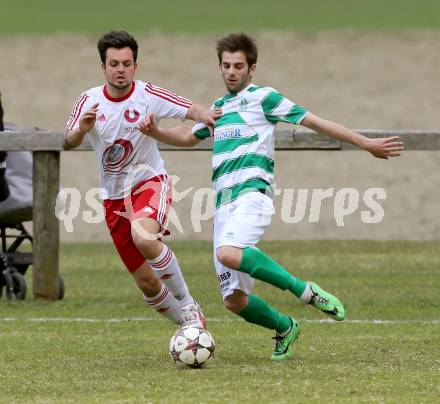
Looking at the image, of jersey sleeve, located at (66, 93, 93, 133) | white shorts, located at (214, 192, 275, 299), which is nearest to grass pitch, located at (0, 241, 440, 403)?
white shorts, located at (214, 192, 275, 299)

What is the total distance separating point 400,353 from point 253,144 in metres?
1.52

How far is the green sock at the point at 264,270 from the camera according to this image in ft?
23.7

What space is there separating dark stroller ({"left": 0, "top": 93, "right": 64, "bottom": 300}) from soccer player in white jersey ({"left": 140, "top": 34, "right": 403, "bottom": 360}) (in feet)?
11.8

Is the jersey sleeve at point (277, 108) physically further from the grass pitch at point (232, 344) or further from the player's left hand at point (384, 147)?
the grass pitch at point (232, 344)

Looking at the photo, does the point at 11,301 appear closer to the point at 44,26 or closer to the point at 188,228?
the point at 188,228

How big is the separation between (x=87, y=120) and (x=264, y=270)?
1408 mm

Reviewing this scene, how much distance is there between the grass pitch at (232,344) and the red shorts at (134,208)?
61cm

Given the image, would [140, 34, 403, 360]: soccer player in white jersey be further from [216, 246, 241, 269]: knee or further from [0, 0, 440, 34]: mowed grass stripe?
[0, 0, 440, 34]: mowed grass stripe

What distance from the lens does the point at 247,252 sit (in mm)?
7242

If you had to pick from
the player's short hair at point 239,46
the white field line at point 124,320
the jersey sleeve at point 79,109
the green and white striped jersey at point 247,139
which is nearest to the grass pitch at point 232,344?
the white field line at point 124,320

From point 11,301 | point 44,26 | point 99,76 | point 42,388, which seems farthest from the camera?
point 44,26

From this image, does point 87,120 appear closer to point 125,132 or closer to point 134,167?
point 125,132

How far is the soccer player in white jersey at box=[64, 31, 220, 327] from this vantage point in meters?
7.89

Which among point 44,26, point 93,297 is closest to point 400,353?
point 93,297
